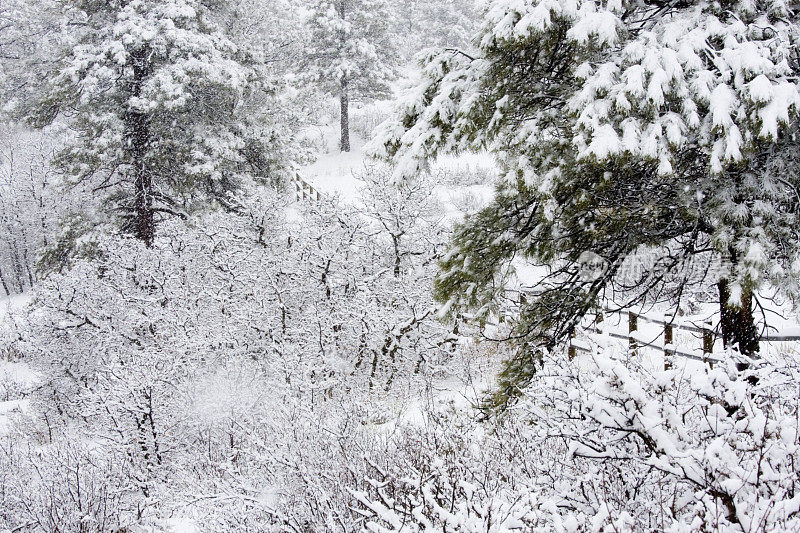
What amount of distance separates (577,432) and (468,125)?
3.27 m

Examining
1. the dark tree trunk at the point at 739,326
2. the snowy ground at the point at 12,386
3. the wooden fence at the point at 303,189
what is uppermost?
the dark tree trunk at the point at 739,326

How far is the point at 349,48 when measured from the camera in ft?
87.7

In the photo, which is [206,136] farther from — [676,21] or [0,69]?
[0,69]

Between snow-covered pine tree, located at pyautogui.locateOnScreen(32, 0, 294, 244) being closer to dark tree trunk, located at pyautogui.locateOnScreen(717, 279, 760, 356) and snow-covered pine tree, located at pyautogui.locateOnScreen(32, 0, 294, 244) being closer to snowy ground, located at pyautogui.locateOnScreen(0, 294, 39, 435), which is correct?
snowy ground, located at pyautogui.locateOnScreen(0, 294, 39, 435)

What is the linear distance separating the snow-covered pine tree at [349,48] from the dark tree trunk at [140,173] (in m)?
13.5

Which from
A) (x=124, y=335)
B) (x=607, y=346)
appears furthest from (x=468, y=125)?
(x=124, y=335)

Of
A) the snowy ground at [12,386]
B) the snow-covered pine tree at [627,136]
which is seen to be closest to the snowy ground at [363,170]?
the snow-covered pine tree at [627,136]

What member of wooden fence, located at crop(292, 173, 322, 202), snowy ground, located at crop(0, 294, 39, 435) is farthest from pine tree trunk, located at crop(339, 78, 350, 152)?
snowy ground, located at crop(0, 294, 39, 435)

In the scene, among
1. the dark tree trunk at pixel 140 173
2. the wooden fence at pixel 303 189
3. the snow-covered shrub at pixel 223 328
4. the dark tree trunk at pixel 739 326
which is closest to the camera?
the dark tree trunk at pixel 739 326

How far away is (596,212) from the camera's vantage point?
582 cm

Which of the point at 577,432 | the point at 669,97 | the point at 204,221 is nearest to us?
the point at 577,432

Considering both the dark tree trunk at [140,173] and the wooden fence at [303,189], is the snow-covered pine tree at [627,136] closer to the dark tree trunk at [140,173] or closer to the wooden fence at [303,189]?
the dark tree trunk at [140,173]

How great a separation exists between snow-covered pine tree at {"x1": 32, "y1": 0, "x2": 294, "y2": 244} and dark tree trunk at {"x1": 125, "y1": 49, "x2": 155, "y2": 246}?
0.03 m

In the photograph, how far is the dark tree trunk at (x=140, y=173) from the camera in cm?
1393
